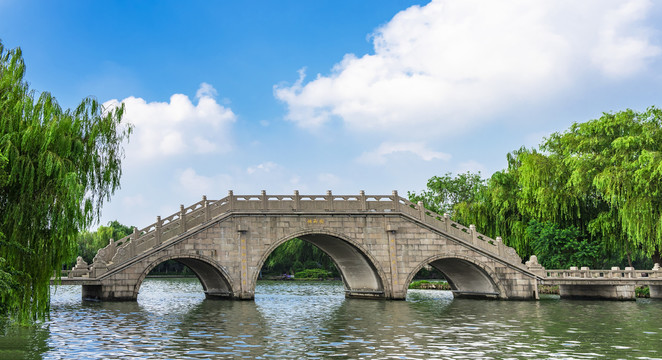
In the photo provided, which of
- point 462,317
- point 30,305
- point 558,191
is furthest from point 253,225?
point 558,191

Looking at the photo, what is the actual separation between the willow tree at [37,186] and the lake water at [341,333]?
1.83 metres

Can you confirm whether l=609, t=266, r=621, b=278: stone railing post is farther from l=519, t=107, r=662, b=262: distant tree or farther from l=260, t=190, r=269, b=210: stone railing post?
l=260, t=190, r=269, b=210: stone railing post

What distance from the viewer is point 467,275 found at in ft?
110

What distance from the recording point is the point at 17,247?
13523 mm

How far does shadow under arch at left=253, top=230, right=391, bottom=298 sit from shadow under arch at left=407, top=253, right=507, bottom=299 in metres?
2.10

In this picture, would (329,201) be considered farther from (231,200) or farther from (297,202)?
(231,200)

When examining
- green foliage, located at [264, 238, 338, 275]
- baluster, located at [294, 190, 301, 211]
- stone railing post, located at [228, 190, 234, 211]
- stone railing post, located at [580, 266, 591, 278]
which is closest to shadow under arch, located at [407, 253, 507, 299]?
stone railing post, located at [580, 266, 591, 278]

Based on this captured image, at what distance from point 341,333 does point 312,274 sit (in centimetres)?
4621

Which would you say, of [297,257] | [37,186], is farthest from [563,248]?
[297,257]

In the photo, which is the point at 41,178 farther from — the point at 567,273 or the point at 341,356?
the point at 567,273

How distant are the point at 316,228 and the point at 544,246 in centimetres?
1325

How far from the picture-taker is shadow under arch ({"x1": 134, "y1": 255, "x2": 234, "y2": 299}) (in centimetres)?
2761

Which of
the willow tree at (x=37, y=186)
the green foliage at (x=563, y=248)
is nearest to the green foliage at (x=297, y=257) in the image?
the green foliage at (x=563, y=248)

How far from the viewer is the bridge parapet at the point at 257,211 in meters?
27.7
